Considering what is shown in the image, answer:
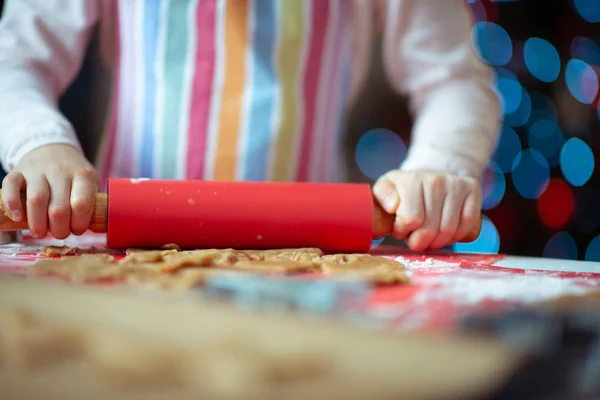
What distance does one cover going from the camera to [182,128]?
1.16 meters

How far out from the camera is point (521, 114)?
7.47ft

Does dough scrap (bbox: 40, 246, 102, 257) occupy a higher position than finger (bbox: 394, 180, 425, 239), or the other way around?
finger (bbox: 394, 180, 425, 239)

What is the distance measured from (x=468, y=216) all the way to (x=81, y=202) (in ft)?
1.82

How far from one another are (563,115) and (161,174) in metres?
1.77

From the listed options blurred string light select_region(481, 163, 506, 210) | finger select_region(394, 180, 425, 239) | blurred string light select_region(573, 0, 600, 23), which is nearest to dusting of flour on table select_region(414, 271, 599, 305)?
finger select_region(394, 180, 425, 239)

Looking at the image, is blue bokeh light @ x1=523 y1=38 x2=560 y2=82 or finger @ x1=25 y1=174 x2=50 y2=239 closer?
finger @ x1=25 y1=174 x2=50 y2=239

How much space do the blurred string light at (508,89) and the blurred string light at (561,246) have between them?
0.54m

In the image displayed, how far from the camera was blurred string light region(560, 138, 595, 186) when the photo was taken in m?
2.26

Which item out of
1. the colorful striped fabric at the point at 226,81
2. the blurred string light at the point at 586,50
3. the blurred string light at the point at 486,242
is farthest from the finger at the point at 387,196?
the blurred string light at the point at 586,50

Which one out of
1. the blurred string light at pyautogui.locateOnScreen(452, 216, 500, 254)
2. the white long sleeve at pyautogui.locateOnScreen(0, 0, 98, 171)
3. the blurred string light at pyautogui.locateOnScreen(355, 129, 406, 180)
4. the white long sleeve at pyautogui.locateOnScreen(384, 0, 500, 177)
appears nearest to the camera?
the white long sleeve at pyautogui.locateOnScreen(0, 0, 98, 171)

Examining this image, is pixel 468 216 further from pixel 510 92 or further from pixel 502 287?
pixel 510 92

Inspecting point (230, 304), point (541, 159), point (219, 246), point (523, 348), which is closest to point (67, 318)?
point (230, 304)

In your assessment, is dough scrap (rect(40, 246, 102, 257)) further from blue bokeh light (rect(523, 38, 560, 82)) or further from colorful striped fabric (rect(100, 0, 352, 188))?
blue bokeh light (rect(523, 38, 560, 82))

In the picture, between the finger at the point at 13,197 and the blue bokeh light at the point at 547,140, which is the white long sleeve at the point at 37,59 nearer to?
the finger at the point at 13,197
